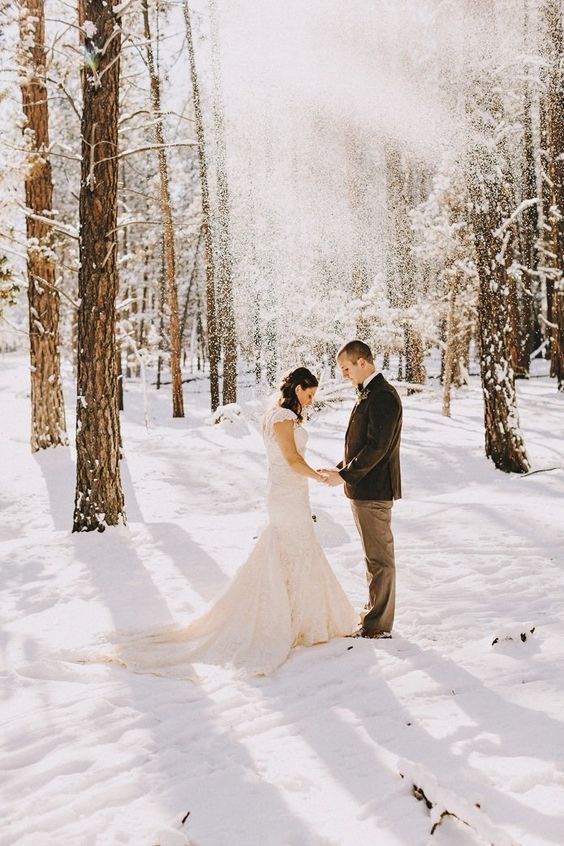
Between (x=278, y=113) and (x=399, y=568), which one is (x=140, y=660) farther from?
(x=278, y=113)

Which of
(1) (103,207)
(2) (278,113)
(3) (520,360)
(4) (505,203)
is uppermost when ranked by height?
(2) (278,113)

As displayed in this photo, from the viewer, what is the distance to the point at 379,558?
16.8ft

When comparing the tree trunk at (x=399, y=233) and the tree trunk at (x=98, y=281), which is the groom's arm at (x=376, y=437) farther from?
the tree trunk at (x=399, y=233)

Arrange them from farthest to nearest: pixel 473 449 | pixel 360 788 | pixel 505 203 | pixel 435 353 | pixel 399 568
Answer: pixel 435 353, pixel 473 449, pixel 505 203, pixel 399 568, pixel 360 788

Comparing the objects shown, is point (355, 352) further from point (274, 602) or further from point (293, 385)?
point (274, 602)

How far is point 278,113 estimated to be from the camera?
3231 cm

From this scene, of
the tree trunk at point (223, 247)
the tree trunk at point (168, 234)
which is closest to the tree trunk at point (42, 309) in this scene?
the tree trunk at point (168, 234)

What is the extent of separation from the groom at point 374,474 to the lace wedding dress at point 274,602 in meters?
0.28

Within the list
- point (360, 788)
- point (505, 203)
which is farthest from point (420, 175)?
point (360, 788)

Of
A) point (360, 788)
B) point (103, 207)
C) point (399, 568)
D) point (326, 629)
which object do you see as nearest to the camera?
point (360, 788)

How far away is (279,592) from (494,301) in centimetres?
844

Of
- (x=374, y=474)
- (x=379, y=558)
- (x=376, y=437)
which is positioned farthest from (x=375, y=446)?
(x=379, y=558)

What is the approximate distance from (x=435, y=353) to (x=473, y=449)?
36911 mm

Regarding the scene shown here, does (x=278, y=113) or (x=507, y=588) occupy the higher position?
(x=278, y=113)
